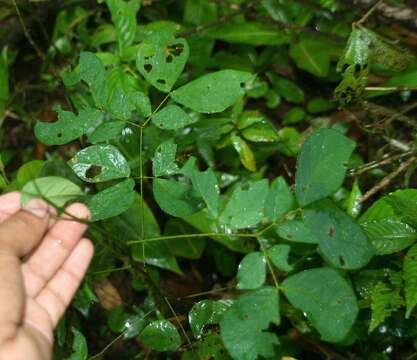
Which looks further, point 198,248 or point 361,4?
point 198,248

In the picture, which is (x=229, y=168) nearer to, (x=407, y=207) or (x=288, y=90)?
(x=288, y=90)

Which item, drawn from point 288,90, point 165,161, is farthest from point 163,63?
point 288,90

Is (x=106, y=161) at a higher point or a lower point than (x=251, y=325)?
higher

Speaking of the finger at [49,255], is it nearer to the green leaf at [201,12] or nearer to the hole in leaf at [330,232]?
the hole in leaf at [330,232]

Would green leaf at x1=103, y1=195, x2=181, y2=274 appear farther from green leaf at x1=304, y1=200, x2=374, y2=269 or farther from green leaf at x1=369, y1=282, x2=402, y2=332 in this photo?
green leaf at x1=304, y1=200, x2=374, y2=269

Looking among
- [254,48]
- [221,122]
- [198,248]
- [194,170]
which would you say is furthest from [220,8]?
[194,170]

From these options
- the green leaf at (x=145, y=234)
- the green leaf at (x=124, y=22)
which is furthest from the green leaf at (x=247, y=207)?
the green leaf at (x=124, y=22)

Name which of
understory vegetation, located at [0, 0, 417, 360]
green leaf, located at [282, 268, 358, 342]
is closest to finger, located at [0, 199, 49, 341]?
understory vegetation, located at [0, 0, 417, 360]

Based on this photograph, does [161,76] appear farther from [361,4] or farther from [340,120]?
[340,120]
